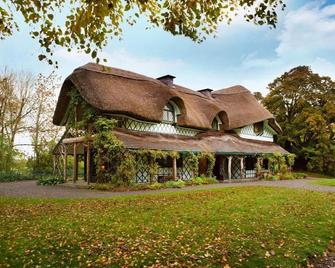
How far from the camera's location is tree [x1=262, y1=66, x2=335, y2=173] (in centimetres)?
3322

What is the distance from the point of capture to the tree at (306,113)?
1308 inches

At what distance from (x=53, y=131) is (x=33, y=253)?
93.5 feet

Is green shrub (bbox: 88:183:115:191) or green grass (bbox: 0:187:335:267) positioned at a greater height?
green shrub (bbox: 88:183:115:191)

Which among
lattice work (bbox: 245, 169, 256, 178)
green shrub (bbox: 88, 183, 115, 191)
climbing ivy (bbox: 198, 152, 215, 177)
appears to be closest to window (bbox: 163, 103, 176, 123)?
climbing ivy (bbox: 198, 152, 215, 177)

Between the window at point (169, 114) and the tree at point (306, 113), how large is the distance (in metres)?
16.6

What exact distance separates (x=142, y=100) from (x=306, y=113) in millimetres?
20200

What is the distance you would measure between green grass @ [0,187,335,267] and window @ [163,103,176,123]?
42.4 feet

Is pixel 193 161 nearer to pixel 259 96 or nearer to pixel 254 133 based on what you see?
pixel 254 133

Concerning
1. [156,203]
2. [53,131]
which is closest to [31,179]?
[53,131]

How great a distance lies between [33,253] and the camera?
18.2 feet

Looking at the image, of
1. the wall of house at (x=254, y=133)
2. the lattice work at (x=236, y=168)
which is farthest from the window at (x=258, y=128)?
the lattice work at (x=236, y=168)

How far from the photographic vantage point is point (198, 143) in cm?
2300

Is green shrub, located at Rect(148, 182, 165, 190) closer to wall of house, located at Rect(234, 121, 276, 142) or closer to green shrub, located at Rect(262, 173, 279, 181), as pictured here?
green shrub, located at Rect(262, 173, 279, 181)

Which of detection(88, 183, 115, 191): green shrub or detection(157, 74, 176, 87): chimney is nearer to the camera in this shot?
detection(88, 183, 115, 191): green shrub
